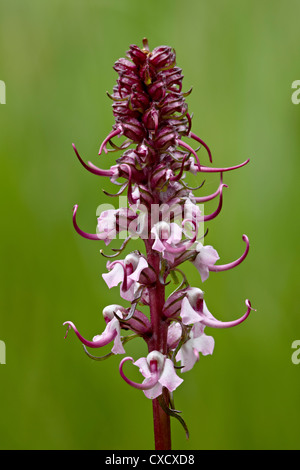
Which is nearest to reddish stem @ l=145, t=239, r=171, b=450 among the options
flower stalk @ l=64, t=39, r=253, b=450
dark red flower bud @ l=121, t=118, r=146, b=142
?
flower stalk @ l=64, t=39, r=253, b=450

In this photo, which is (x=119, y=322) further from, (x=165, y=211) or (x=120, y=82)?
(x=120, y=82)

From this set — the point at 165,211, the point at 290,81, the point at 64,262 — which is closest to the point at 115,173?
the point at 165,211

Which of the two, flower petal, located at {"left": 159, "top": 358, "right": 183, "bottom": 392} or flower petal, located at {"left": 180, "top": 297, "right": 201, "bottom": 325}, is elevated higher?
flower petal, located at {"left": 180, "top": 297, "right": 201, "bottom": 325}

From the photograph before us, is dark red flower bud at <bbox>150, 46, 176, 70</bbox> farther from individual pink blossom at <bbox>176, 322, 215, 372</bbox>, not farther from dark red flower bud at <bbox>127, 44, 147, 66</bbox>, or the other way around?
individual pink blossom at <bbox>176, 322, 215, 372</bbox>

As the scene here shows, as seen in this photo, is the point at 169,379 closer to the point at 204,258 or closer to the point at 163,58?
the point at 204,258
